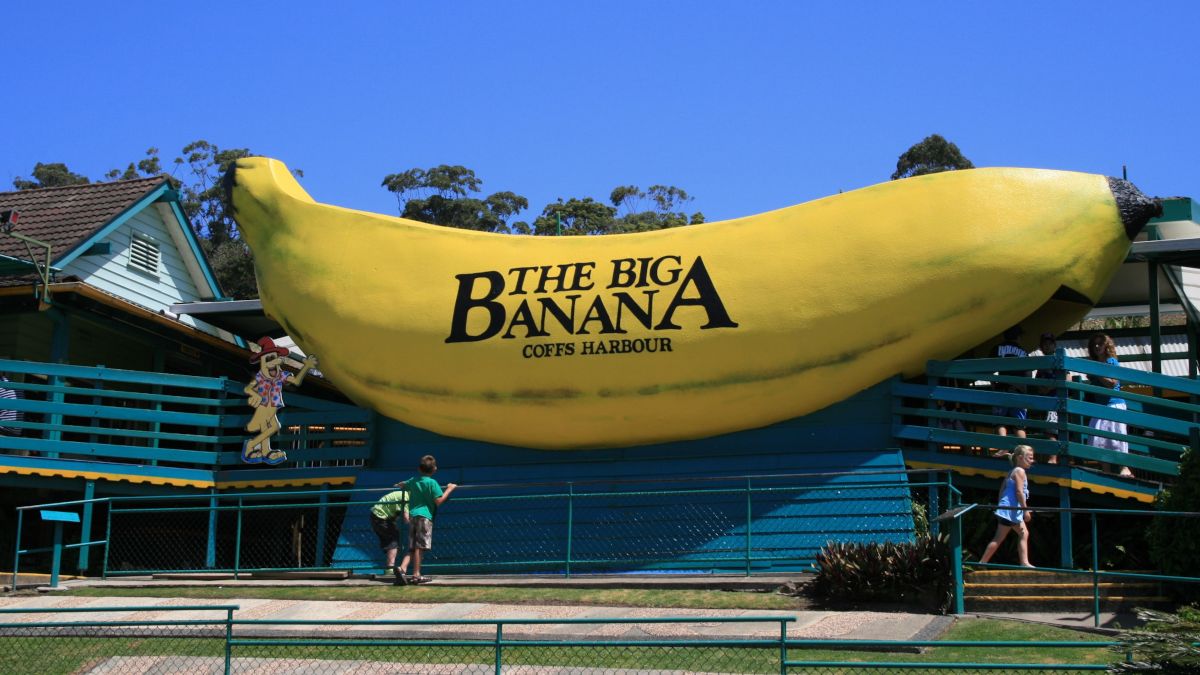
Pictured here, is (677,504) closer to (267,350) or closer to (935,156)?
(267,350)

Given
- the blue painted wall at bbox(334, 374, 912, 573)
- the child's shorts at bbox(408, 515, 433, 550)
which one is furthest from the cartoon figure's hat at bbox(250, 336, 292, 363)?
the child's shorts at bbox(408, 515, 433, 550)

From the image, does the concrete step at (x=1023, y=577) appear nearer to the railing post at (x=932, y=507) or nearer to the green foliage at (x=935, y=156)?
the railing post at (x=932, y=507)

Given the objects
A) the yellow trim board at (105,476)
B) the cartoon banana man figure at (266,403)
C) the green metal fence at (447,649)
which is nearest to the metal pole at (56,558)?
the yellow trim board at (105,476)

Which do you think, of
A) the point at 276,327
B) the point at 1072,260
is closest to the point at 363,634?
the point at 1072,260

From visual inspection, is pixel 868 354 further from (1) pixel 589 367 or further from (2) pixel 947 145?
(2) pixel 947 145

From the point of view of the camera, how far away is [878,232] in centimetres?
1589

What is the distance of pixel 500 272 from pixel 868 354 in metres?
4.81

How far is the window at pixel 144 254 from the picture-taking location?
2286 cm

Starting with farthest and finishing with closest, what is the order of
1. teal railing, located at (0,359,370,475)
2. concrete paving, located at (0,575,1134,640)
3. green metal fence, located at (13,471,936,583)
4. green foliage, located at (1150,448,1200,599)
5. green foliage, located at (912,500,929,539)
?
teal railing, located at (0,359,370,475)
green foliage, located at (912,500,929,539)
green metal fence, located at (13,471,936,583)
green foliage, located at (1150,448,1200,599)
concrete paving, located at (0,575,1134,640)

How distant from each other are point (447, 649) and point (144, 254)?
13.7m

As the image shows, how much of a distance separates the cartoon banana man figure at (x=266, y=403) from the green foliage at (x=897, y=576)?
8.69m

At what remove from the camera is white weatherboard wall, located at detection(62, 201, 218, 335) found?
71.8 feet

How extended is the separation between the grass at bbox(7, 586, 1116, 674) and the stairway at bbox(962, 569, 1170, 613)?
0.73 meters

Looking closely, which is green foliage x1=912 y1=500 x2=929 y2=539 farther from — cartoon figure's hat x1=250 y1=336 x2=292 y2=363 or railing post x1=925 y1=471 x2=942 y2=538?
cartoon figure's hat x1=250 y1=336 x2=292 y2=363
